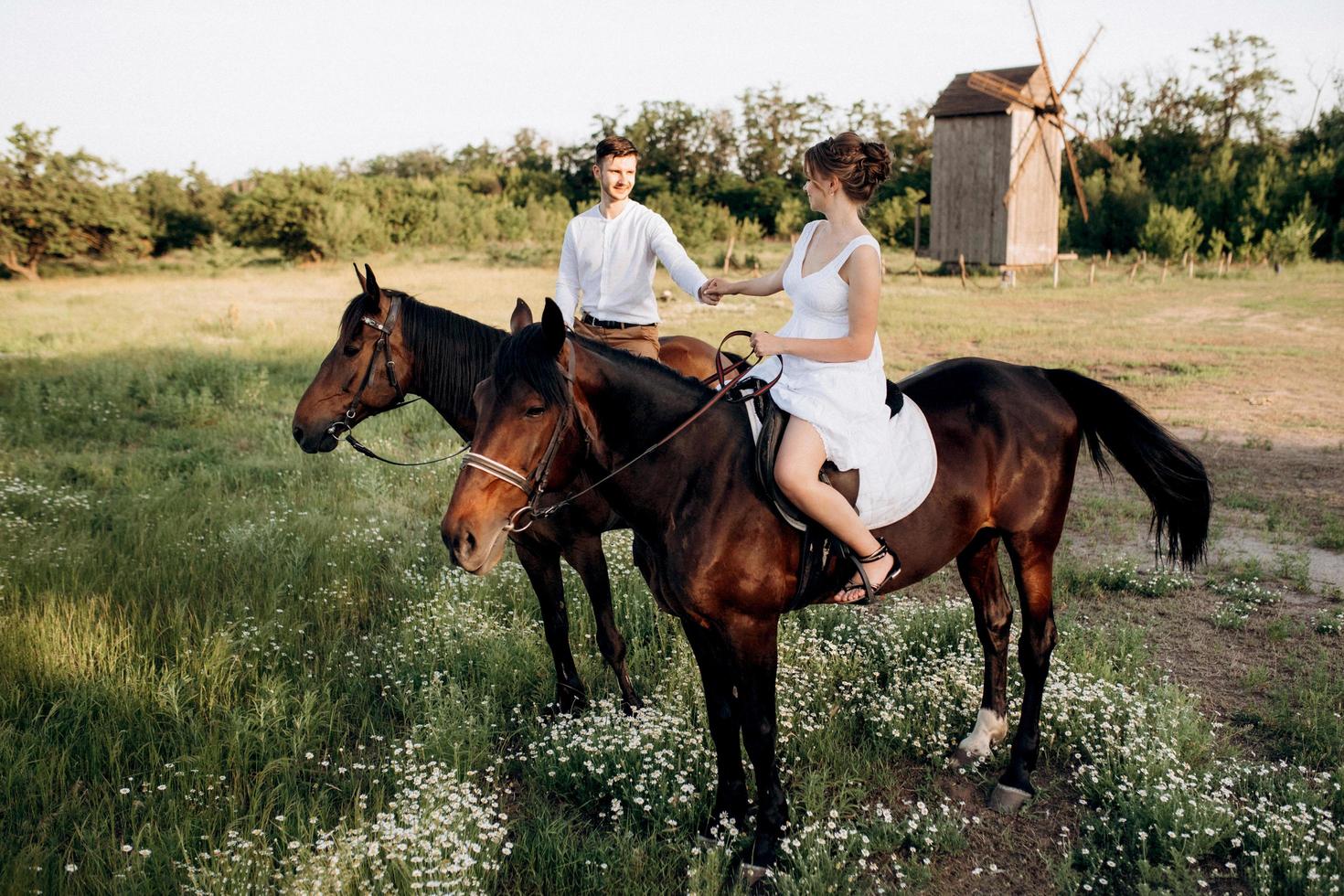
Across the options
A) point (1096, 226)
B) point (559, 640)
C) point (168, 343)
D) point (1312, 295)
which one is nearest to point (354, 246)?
point (168, 343)

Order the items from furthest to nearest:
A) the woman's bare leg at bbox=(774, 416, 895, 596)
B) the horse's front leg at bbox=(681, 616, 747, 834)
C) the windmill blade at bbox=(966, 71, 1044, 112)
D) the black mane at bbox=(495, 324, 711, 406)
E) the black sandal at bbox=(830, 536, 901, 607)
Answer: the windmill blade at bbox=(966, 71, 1044, 112)
the horse's front leg at bbox=(681, 616, 747, 834)
the black sandal at bbox=(830, 536, 901, 607)
the woman's bare leg at bbox=(774, 416, 895, 596)
the black mane at bbox=(495, 324, 711, 406)

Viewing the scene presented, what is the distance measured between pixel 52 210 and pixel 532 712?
3666 cm

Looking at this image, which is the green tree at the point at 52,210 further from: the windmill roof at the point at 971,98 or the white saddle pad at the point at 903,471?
the white saddle pad at the point at 903,471

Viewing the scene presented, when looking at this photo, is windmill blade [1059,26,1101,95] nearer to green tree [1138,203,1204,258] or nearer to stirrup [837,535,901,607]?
green tree [1138,203,1204,258]

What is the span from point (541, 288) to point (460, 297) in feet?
11.7

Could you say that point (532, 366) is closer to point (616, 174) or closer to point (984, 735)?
point (616, 174)

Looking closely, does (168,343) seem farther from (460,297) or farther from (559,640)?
(559,640)

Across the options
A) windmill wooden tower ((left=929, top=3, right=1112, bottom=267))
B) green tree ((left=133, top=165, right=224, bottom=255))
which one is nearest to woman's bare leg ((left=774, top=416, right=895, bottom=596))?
windmill wooden tower ((left=929, top=3, right=1112, bottom=267))

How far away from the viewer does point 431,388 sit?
16.3 feet

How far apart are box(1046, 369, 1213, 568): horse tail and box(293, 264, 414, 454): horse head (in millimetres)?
3514

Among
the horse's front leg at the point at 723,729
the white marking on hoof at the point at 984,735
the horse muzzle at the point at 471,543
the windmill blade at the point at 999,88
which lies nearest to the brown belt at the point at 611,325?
the horse's front leg at the point at 723,729

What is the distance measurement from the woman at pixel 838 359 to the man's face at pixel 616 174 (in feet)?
7.12

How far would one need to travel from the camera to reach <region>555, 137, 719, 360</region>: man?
5.62 metres

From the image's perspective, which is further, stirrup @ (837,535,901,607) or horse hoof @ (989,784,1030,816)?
horse hoof @ (989,784,1030,816)
